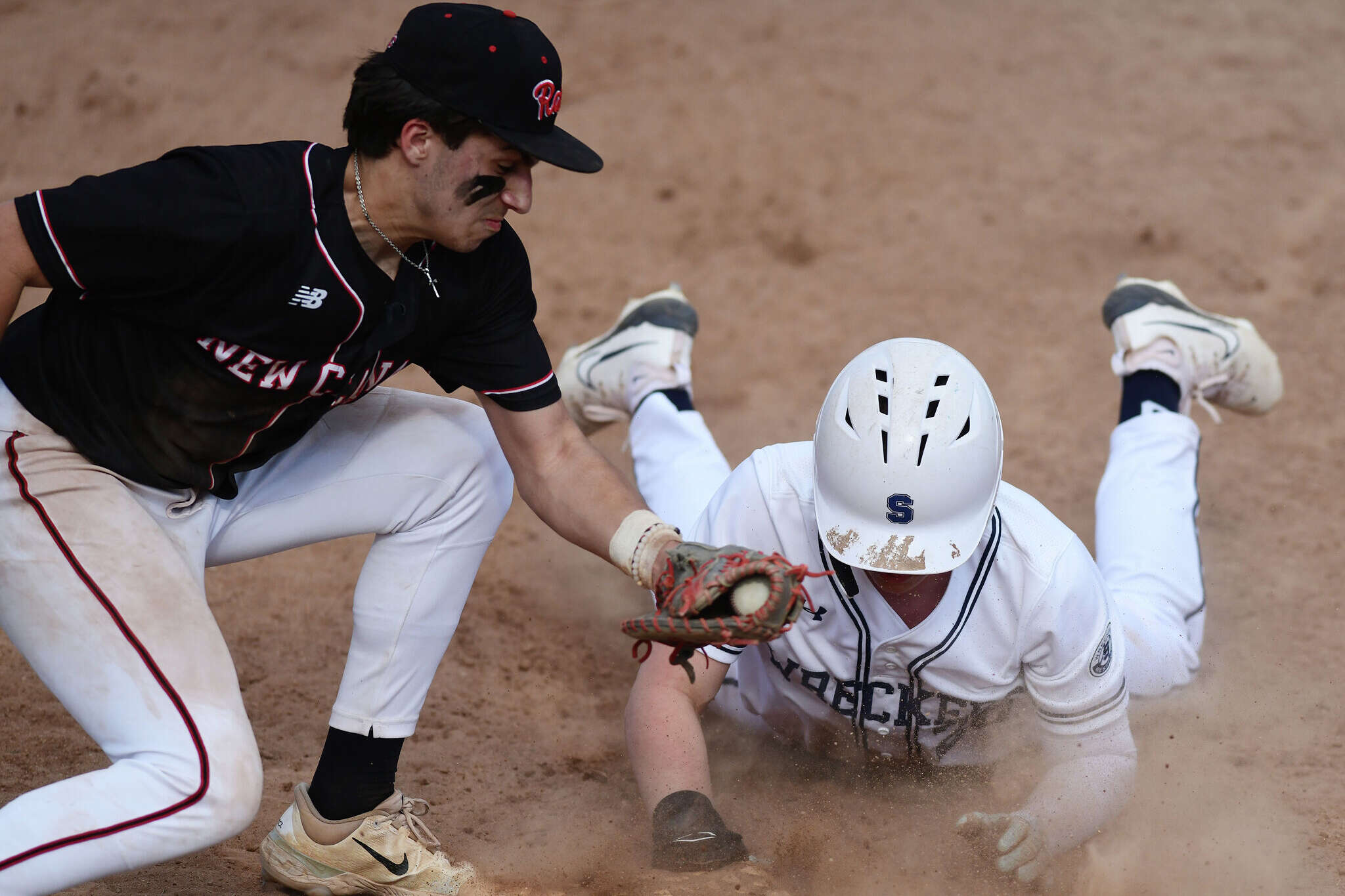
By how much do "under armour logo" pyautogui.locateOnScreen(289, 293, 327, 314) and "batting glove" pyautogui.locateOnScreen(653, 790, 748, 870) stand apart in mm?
1255

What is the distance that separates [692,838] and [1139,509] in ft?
6.30

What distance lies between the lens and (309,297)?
8.18ft

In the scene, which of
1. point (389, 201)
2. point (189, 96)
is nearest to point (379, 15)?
point (189, 96)

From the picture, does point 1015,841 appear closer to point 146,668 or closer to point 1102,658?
point 1102,658

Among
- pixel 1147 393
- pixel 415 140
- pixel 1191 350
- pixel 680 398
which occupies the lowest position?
pixel 680 398

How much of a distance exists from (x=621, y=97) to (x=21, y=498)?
522 centimetres

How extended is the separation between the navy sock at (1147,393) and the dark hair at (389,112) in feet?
8.64

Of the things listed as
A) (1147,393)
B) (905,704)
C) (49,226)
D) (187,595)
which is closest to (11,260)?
(49,226)

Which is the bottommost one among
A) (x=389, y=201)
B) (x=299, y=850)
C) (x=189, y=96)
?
(x=299, y=850)

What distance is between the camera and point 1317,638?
4.12 meters

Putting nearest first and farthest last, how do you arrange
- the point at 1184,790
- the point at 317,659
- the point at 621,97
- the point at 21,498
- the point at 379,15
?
the point at 21,498, the point at 1184,790, the point at 317,659, the point at 621,97, the point at 379,15

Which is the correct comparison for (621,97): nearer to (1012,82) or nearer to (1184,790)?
(1012,82)

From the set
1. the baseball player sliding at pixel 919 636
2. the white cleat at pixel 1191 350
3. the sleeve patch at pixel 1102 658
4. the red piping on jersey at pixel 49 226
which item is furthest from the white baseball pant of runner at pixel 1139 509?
the red piping on jersey at pixel 49 226

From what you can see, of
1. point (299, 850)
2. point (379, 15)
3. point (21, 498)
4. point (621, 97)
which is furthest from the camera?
point (379, 15)
